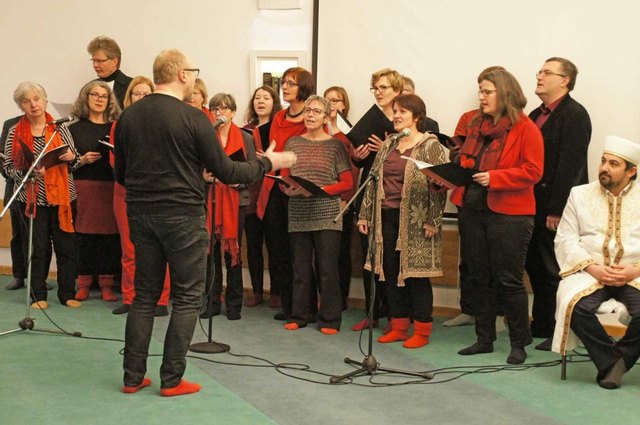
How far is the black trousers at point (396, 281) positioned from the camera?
5484 millimetres

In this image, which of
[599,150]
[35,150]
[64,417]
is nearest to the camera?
[64,417]

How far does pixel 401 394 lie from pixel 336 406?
0.38 metres

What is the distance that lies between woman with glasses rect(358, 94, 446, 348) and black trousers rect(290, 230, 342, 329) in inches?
17.3

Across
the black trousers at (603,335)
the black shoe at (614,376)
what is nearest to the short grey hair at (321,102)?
the black trousers at (603,335)

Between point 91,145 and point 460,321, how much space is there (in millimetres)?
2945

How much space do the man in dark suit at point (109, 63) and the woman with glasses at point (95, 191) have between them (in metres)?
0.54

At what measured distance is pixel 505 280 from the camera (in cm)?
514

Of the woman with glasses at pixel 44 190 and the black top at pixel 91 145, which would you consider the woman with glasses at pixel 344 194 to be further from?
the woman with glasses at pixel 44 190

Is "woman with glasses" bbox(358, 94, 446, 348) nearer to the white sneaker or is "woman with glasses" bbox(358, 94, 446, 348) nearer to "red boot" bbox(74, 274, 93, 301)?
the white sneaker

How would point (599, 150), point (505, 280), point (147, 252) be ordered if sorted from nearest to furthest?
point (147, 252), point (505, 280), point (599, 150)

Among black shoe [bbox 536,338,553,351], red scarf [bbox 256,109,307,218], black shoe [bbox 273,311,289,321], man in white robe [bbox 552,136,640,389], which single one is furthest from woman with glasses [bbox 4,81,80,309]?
man in white robe [bbox 552,136,640,389]

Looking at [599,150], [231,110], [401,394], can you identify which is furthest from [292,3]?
[401,394]

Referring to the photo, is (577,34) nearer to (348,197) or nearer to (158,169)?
(348,197)

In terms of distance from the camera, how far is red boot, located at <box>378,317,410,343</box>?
5.61 meters
